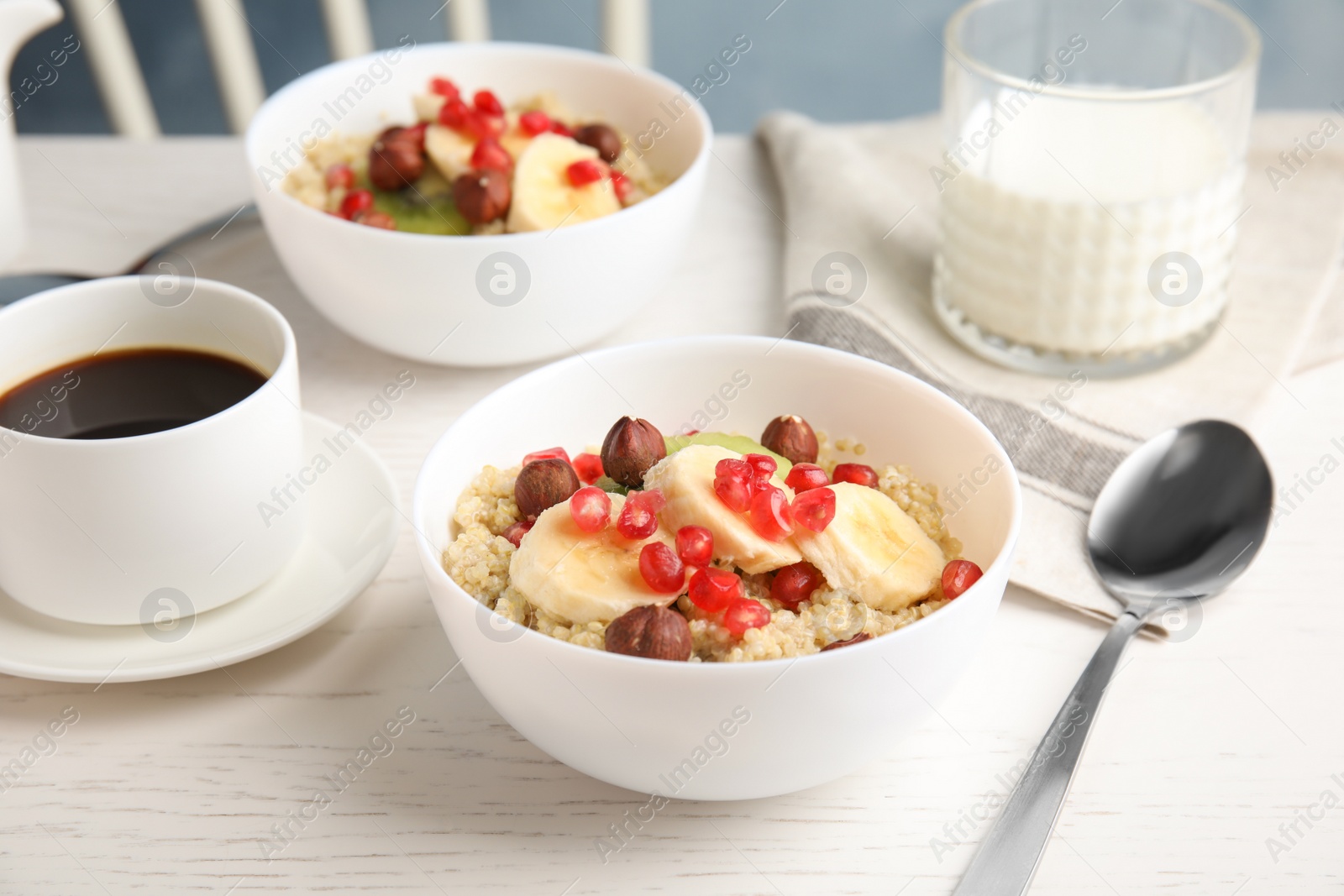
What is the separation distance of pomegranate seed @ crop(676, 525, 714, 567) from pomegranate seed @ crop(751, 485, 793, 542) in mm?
38

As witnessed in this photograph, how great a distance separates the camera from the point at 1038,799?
79 centimetres

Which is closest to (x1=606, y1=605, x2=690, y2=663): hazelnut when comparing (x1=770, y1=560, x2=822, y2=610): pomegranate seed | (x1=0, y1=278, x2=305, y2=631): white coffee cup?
(x1=770, y1=560, x2=822, y2=610): pomegranate seed

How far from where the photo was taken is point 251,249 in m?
1.52

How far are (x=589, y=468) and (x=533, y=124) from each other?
57 cm

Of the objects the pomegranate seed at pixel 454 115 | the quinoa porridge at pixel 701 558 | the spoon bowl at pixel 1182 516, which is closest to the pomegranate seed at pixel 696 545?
the quinoa porridge at pixel 701 558

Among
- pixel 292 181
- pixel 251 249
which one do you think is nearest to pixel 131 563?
pixel 292 181

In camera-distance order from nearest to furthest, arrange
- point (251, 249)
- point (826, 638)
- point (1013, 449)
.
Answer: point (826, 638), point (1013, 449), point (251, 249)

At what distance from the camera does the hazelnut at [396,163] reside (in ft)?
4.24

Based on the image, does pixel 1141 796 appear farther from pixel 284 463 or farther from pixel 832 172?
pixel 832 172

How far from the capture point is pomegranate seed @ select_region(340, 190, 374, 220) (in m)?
1.28

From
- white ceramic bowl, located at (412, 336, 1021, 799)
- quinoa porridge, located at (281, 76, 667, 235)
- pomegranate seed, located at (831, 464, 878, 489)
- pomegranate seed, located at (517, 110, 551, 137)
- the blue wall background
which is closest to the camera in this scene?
white ceramic bowl, located at (412, 336, 1021, 799)

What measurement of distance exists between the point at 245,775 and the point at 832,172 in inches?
44.4

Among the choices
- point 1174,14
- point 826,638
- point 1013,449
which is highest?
point 1174,14

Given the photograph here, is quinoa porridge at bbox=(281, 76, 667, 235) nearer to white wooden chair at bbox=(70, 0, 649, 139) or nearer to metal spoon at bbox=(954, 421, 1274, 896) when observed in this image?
metal spoon at bbox=(954, 421, 1274, 896)
